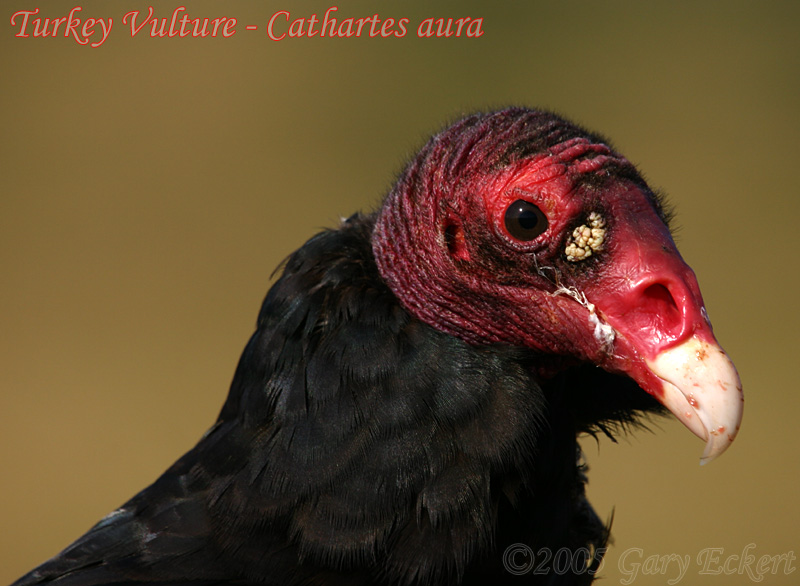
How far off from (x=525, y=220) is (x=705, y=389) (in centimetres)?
61

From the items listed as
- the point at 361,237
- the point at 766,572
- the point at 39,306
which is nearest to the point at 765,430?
the point at 766,572

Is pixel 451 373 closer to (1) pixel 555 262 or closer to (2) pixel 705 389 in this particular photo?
(1) pixel 555 262

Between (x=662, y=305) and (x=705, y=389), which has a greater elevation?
(x=662, y=305)

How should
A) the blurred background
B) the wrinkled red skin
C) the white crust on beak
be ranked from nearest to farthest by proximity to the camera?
the white crust on beak
the wrinkled red skin
the blurred background

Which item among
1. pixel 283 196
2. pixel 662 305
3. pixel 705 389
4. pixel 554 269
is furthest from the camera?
pixel 283 196

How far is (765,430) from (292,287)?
6731mm

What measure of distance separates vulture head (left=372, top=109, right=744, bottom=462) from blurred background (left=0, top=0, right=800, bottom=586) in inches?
125

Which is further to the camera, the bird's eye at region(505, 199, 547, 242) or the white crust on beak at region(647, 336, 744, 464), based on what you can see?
the bird's eye at region(505, 199, 547, 242)

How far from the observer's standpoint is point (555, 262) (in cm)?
224

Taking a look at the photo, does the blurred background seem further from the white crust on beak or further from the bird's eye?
the bird's eye

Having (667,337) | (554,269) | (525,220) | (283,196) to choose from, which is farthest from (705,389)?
(283,196)

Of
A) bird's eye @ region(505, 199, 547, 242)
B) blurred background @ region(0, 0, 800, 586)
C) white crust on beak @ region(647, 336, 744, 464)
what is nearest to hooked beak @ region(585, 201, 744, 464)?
white crust on beak @ region(647, 336, 744, 464)

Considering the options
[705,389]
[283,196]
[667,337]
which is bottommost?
[705,389]

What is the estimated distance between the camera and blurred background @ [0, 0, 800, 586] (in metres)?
7.55
